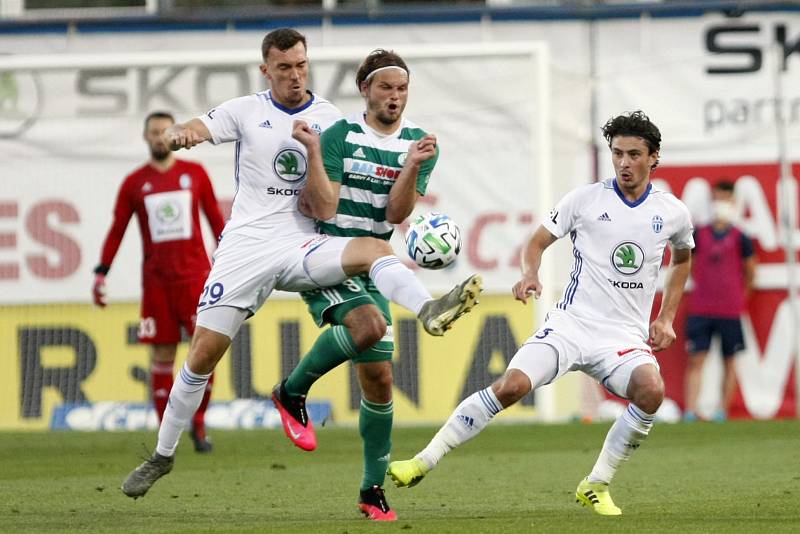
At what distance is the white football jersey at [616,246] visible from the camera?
810cm

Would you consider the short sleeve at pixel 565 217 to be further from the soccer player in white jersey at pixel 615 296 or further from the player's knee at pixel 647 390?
the player's knee at pixel 647 390

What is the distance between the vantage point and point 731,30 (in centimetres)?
1645

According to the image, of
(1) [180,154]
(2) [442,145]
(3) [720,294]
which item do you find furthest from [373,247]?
(3) [720,294]

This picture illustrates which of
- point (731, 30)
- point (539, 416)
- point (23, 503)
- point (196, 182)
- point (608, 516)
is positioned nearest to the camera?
point (608, 516)

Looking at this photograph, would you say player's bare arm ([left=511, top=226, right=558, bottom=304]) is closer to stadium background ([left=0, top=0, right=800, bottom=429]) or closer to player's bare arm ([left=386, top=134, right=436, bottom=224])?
player's bare arm ([left=386, top=134, right=436, bottom=224])

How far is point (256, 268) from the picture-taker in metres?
8.09

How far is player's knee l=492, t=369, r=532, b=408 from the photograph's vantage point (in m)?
7.65

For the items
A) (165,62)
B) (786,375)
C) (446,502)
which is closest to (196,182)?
(165,62)

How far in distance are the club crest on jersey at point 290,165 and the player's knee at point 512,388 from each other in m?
1.53

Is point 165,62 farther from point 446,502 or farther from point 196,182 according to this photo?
point 446,502

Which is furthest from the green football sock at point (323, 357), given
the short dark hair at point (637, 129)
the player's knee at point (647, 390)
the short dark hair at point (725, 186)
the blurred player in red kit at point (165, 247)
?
the short dark hair at point (725, 186)

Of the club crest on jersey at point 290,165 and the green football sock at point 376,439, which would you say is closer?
the green football sock at point 376,439

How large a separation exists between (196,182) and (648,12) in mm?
6071

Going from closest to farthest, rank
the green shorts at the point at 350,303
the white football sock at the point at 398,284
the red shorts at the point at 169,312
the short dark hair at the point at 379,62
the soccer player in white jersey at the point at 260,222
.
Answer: the white football sock at the point at 398,284
the short dark hair at the point at 379,62
the green shorts at the point at 350,303
the soccer player in white jersey at the point at 260,222
the red shorts at the point at 169,312
